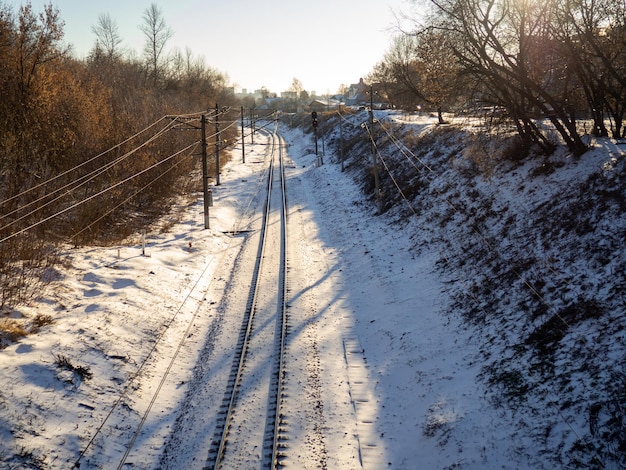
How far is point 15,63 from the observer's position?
64.4 ft

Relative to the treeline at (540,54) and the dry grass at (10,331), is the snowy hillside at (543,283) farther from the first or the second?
the dry grass at (10,331)

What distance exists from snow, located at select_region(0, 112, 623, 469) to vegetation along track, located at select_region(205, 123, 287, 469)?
344 mm

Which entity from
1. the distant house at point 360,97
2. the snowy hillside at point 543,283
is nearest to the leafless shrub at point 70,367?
the snowy hillside at point 543,283

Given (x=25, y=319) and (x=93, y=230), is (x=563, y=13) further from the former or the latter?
(x=93, y=230)

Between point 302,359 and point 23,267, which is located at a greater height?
point 23,267

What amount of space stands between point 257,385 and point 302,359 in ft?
4.90

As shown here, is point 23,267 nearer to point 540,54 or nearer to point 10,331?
→ point 10,331

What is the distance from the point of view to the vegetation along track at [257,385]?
7.88 meters

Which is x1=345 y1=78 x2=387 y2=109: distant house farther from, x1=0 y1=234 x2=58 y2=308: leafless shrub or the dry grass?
the dry grass

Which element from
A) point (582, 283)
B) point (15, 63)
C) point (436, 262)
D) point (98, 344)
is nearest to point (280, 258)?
point (436, 262)

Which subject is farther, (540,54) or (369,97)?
(369,97)

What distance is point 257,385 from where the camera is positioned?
986 centimetres

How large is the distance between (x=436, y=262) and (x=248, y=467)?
31.8ft

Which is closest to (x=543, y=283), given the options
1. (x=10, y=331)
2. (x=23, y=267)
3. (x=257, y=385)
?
(x=257, y=385)
